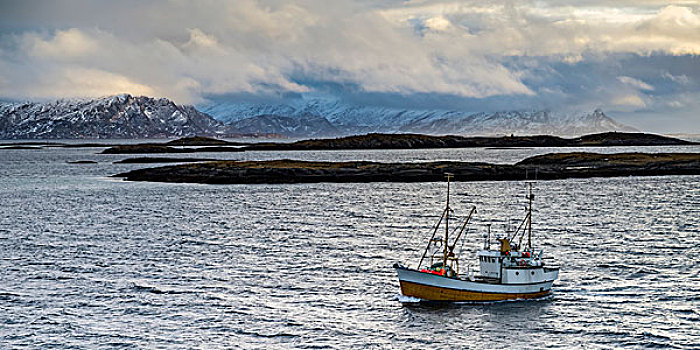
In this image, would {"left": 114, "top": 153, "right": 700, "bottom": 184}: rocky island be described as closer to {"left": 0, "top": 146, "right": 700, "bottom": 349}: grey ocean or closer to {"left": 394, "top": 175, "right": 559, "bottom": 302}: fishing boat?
{"left": 0, "top": 146, "right": 700, "bottom": 349}: grey ocean

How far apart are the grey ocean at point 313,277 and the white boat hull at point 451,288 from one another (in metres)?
Result: 0.66

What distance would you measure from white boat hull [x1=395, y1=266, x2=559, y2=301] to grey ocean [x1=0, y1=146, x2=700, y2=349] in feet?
2.16

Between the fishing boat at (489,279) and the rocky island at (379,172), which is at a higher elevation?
the rocky island at (379,172)

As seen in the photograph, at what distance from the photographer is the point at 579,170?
146250mm

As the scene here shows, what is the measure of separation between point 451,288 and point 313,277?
10.6 m

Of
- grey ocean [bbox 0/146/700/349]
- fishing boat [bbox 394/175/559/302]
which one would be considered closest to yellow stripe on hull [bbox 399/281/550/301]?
fishing boat [bbox 394/175/559/302]

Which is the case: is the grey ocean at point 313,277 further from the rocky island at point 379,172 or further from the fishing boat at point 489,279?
the rocky island at point 379,172

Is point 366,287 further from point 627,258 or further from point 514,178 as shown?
point 514,178

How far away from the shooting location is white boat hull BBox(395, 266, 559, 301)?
1663 inches

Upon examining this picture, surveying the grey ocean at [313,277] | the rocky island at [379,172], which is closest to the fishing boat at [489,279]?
the grey ocean at [313,277]

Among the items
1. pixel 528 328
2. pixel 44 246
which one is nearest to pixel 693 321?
pixel 528 328

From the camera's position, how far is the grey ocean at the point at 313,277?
36.9 metres

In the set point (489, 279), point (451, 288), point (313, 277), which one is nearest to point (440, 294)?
point (451, 288)

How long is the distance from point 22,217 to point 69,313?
166ft
